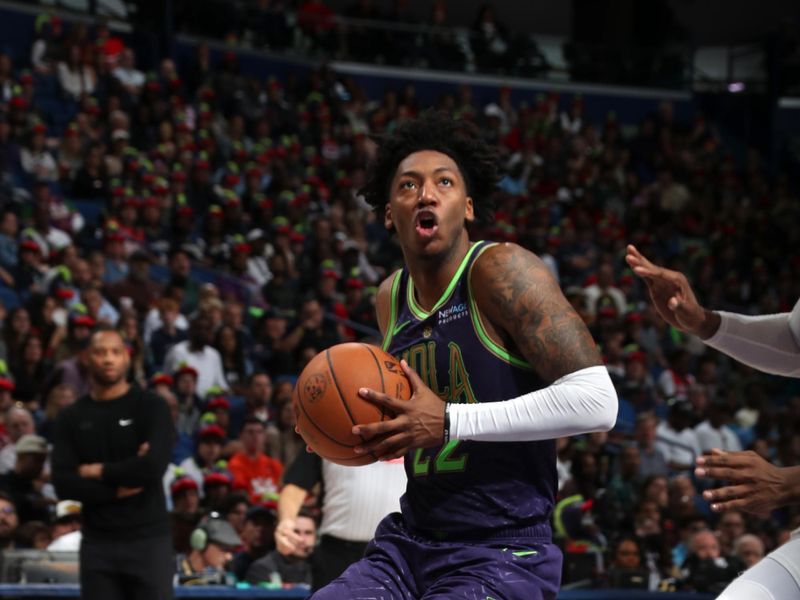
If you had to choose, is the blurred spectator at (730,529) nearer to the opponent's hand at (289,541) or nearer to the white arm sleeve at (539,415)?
the opponent's hand at (289,541)

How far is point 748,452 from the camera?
137 inches

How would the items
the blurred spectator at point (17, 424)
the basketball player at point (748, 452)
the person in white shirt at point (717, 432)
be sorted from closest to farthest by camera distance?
the basketball player at point (748, 452), the blurred spectator at point (17, 424), the person in white shirt at point (717, 432)

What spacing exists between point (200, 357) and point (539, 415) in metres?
7.15

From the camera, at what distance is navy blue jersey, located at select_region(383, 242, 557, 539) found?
136 inches

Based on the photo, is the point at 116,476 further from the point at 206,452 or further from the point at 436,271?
the point at 206,452

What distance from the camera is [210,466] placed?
8.87 metres

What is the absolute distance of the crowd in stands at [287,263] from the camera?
880 centimetres

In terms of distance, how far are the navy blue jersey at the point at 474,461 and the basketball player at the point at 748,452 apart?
18.5 inches

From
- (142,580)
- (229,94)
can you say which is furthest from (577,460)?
(229,94)

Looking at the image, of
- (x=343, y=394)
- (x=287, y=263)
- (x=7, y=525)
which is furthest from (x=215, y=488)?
(x=343, y=394)

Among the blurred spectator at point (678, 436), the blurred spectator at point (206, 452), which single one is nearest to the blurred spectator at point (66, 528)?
the blurred spectator at point (206, 452)

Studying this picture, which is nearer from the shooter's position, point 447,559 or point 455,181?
point 447,559

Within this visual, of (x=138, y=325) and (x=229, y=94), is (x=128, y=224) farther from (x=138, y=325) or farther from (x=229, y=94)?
(x=229, y=94)

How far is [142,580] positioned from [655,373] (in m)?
8.98
